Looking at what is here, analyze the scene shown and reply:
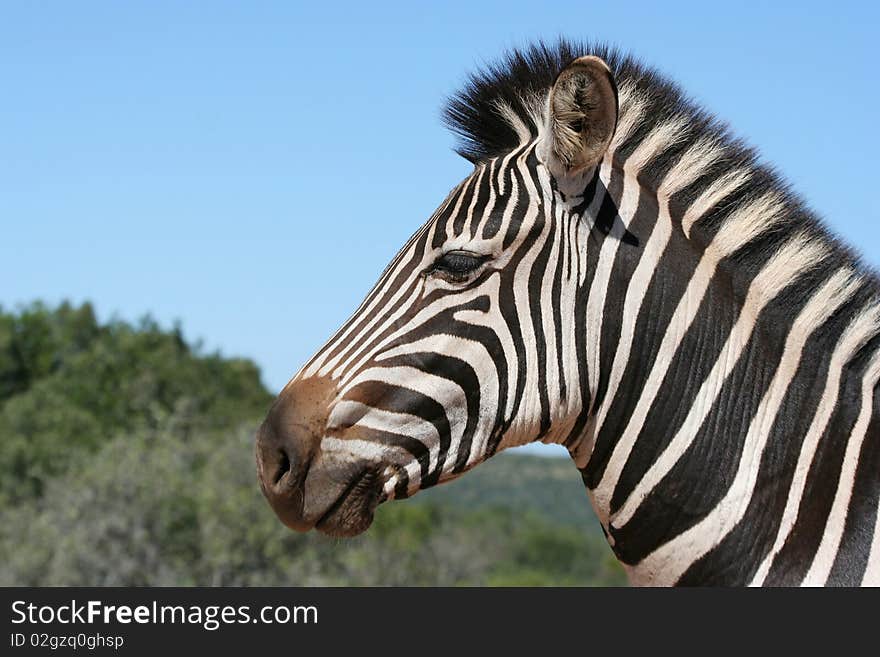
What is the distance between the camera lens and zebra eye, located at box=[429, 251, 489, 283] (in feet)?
13.2

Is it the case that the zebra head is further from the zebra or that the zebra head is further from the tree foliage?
the tree foliage

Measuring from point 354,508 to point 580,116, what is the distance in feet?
6.17

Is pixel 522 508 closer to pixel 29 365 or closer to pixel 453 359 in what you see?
pixel 29 365

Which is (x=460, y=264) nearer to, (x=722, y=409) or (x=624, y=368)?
(x=624, y=368)

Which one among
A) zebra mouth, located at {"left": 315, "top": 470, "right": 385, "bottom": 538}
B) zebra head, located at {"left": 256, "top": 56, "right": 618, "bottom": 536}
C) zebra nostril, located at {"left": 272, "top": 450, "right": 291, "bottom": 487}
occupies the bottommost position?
zebra mouth, located at {"left": 315, "top": 470, "right": 385, "bottom": 538}

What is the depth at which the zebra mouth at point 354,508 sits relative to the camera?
3842mm

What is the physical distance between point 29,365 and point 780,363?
233ft

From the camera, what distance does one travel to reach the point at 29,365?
2677 inches

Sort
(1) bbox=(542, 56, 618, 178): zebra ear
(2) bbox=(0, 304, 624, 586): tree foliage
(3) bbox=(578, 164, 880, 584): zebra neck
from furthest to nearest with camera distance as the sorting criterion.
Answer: (2) bbox=(0, 304, 624, 586): tree foliage → (1) bbox=(542, 56, 618, 178): zebra ear → (3) bbox=(578, 164, 880, 584): zebra neck

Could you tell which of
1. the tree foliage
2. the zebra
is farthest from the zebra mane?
the tree foliage

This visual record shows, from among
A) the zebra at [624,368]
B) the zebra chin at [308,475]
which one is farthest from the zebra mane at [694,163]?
the zebra chin at [308,475]

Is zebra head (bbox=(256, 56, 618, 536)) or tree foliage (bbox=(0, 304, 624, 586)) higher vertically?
tree foliage (bbox=(0, 304, 624, 586))

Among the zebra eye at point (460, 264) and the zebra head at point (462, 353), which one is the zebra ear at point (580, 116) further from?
the zebra eye at point (460, 264)

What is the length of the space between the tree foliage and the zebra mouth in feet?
72.3
